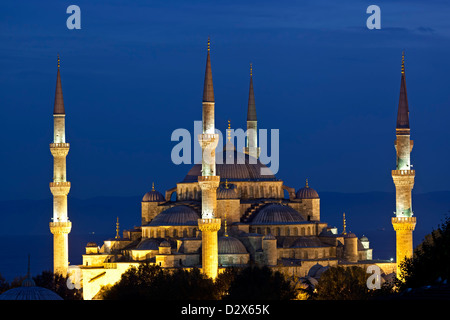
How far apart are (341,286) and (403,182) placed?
24.2ft

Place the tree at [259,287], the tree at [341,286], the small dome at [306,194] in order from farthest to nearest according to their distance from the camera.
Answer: the small dome at [306,194]
the tree at [341,286]
the tree at [259,287]

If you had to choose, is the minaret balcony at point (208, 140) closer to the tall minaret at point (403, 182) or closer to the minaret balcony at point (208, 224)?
the minaret balcony at point (208, 224)

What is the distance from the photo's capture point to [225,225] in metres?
58.9

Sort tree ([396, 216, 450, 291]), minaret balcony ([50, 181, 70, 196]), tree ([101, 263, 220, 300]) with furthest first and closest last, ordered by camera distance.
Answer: minaret balcony ([50, 181, 70, 196]) → tree ([101, 263, 220, 300]) → tree ([396, 216, 450, 291])

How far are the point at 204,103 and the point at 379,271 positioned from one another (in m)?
10.5

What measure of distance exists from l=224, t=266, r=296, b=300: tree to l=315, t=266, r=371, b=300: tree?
1716 millimetres

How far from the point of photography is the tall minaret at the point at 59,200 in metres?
59.2

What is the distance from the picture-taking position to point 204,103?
183 feet

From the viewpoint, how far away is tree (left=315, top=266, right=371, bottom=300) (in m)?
49.2

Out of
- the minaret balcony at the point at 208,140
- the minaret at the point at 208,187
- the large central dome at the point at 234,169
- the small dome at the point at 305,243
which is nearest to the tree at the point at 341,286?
the minaret at the point at 208,187

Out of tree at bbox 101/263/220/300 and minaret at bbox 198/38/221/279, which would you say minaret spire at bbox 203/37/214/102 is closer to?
minaret at bbox 198/38/221/279

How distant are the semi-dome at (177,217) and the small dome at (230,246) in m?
2.46

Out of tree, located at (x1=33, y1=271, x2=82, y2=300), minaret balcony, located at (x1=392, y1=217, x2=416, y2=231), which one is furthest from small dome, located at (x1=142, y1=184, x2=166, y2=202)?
minaret balcony, located at (x1=392, y1=217, x2=416, y2=231)
